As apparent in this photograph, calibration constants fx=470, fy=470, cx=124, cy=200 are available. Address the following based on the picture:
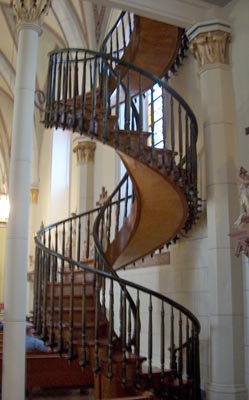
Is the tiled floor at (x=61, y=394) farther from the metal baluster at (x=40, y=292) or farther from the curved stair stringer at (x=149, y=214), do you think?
the curved stair stringer at (x=149, y=214)

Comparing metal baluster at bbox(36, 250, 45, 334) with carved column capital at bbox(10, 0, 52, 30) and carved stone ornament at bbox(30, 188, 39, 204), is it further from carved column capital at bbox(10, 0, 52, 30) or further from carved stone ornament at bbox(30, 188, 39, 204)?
carved stone ornament at bbox(30, 188, 39, 204)

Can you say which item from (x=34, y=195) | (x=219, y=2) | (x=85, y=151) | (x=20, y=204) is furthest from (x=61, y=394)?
(x=34, y=195)

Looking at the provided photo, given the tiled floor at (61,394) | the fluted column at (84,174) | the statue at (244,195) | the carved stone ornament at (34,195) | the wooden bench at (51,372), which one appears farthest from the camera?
the carved stone ornament at (34,195)

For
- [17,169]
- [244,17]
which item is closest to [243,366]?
[17,169]

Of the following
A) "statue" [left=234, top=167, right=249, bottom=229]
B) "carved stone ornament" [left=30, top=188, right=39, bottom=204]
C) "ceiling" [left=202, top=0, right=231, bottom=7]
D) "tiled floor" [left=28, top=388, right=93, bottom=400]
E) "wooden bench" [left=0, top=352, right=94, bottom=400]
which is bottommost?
"tiled floor" [left=28, top=388, right=93, bottom=400]

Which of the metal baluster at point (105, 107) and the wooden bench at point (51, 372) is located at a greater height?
the metal baluster at point (105, 107)

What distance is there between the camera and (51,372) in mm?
5504

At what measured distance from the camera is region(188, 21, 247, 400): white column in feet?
14.7

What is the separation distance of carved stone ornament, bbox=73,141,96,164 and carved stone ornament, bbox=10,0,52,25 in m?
4.39

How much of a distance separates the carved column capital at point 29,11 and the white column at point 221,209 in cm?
167

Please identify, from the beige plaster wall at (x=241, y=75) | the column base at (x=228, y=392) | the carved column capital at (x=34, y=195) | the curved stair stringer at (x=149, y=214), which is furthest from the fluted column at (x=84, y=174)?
the column base at (x=228, y=392)

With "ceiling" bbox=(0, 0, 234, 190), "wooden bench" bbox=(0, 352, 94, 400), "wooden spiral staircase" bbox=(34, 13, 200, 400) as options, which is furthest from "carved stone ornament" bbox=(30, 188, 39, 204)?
"wooden bench" bbox=(0, 352, 94, 400)

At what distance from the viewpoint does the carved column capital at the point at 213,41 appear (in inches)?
200

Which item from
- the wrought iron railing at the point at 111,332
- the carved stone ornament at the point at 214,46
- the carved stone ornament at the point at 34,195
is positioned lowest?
the wrought iron railing at the point at 111,332
